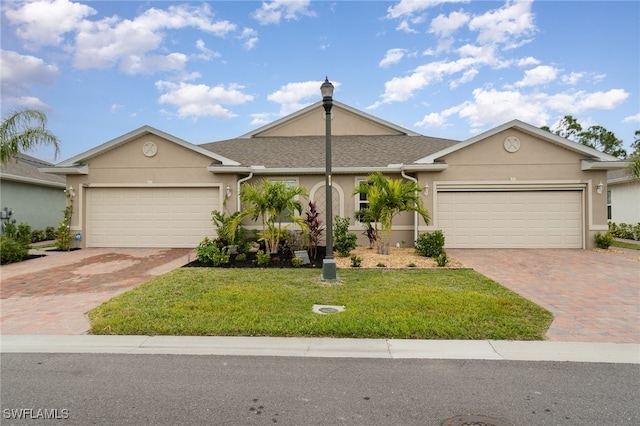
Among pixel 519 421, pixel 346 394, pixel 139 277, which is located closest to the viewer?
pixel 519 421

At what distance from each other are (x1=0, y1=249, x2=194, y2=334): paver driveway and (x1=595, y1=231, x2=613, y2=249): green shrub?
14.3 m

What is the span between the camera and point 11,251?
35.0 ft

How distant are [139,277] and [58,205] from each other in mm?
14805

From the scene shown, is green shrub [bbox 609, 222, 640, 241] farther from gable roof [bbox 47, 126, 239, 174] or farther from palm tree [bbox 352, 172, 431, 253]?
gable roof [bbox 47, 126, 239, 174]

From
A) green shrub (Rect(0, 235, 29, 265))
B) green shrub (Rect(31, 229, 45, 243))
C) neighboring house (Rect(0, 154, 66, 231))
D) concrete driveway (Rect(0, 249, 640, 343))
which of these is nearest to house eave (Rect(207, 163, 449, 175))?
concrete driveway (Rect(0, 249, 640, 343))

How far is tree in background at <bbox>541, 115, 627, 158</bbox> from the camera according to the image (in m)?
39.4

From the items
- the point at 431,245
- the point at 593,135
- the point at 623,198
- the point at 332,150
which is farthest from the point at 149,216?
the point at 593,135

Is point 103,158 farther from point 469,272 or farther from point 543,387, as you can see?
point 543,387

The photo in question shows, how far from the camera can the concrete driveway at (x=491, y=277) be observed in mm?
5344

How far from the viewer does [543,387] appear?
11.4ft

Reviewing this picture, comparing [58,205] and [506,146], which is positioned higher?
[506,146]

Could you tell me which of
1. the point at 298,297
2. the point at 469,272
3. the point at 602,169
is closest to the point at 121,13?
the point at 298,297

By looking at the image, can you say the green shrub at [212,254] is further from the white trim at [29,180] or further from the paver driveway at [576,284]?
the white trim at [29,180]

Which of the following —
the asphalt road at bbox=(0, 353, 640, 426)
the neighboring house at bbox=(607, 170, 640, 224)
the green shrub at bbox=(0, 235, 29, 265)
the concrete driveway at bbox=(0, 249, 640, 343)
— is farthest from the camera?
the neighboring house at bbox=(607, 170, 640, 224)
